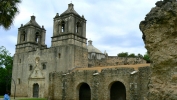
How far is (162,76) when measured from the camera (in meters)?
4.56

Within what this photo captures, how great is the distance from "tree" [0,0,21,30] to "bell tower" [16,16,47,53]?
22.4 meters

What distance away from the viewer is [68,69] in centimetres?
2698

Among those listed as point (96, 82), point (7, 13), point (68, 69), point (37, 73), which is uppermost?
point (7, 13)

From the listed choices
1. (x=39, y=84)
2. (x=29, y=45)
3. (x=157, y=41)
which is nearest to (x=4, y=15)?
(x=157, y=41)

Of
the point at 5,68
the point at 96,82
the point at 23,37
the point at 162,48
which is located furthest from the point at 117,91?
the point at 5,68

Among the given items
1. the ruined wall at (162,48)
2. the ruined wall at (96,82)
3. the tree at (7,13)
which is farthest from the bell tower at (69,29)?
the ruined wall at (162,48)

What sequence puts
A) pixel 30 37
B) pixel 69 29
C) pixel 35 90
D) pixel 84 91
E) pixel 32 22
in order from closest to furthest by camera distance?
1. pixel 84 91
2. pixel 69 29
3. pixel 35 90
4. pixel 30 37
5. pixel 32 22

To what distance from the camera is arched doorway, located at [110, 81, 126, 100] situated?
20.6m

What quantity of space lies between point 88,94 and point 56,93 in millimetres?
3520

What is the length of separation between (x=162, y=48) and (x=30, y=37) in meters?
30.7

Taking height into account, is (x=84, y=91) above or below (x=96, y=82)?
below

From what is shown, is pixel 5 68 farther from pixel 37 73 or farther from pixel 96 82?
pixel 96 82

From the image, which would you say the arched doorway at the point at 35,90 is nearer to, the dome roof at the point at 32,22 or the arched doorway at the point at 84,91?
the arched doorway at the point at 84,91

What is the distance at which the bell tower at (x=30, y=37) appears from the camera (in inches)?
1315
